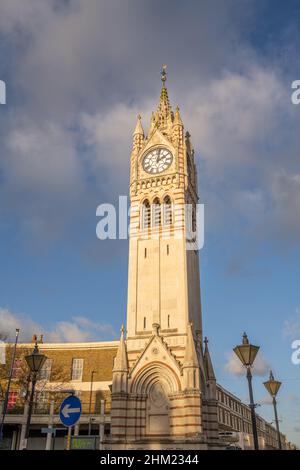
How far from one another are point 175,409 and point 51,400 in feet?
63.5

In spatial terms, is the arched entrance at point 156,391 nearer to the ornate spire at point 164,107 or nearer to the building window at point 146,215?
the building window at point 146,215

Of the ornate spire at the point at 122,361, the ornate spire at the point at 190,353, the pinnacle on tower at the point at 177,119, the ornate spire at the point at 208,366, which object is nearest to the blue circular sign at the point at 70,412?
the ornate spire at the point at 190,353

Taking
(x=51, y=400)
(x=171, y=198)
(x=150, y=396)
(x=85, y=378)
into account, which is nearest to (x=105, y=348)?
(x=85, y=378)

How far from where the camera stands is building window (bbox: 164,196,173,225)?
138 ft

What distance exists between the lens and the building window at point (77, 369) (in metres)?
50.7

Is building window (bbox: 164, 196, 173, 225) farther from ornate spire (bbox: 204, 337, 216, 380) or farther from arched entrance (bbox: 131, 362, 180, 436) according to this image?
arched entrance (bbox: 131, 362, 180, 436)

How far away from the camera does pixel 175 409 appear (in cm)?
3356

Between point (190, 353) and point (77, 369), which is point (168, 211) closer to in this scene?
point (190, 353)

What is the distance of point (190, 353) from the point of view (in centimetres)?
3478

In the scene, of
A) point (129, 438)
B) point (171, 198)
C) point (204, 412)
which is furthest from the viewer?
point (171, 198)

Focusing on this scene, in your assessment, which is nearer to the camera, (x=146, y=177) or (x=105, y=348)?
(x=146, y=177)

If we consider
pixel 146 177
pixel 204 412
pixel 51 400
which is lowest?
pixel 204 412

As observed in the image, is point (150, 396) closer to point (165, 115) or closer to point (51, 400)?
point (51, 400)
